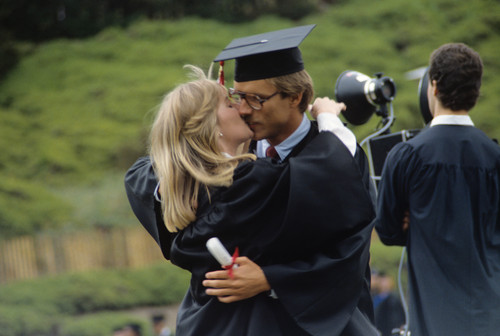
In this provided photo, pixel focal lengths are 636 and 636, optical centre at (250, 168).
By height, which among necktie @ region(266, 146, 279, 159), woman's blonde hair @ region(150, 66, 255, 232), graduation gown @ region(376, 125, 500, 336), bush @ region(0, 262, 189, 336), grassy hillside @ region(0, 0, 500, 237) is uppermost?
woman's blonde hair @ region(150, 66, 255, 232)

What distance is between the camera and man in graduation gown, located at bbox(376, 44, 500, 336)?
2830 mm

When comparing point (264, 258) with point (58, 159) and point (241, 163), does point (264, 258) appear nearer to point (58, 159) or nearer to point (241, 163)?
point (241, 163)

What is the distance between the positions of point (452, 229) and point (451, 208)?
95 millimetres

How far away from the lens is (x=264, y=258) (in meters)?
2.21

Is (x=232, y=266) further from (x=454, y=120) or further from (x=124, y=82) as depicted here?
(x=124, y=82)

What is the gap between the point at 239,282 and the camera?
6.98ft

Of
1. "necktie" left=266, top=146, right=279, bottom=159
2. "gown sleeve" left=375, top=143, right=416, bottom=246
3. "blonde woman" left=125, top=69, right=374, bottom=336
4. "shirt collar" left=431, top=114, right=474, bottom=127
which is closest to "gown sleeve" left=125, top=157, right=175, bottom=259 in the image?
"blonde woman" left=125, top=69, right=374, bottom=336

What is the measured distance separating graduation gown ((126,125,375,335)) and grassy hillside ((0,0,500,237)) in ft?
30.1

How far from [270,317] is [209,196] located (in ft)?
1.58

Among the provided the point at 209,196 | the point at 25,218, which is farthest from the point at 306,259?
the point at 25,218

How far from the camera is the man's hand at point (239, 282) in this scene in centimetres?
212

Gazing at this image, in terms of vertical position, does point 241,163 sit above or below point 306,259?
above

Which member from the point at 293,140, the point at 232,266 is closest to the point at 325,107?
the point at 293,140

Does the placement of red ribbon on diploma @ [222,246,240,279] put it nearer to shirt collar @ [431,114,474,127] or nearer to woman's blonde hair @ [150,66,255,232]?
woman's blonde hair @ [150,66,255,232]
